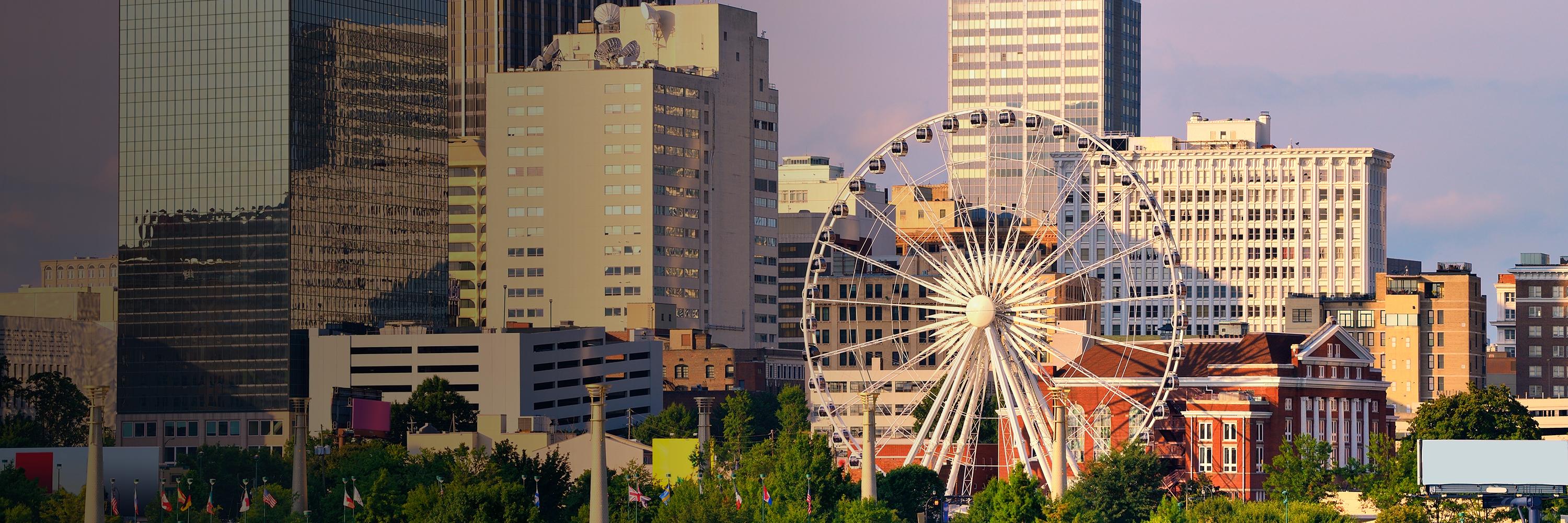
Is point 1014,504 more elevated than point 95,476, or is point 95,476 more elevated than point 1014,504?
point 95,476

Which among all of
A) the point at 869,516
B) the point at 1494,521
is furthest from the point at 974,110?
the point at 1494,521

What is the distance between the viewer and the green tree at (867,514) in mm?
177250

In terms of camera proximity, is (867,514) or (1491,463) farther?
(1491,463)

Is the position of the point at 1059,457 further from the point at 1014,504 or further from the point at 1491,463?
the point at 1491,463

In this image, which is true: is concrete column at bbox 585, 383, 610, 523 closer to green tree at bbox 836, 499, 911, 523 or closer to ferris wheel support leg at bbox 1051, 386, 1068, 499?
green tree at bbox 836, 499, 911, 523

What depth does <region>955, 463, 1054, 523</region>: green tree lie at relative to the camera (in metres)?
180

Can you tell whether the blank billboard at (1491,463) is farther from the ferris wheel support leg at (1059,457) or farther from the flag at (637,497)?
the flag at (637,497)

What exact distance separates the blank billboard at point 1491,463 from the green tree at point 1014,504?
88.3 feet

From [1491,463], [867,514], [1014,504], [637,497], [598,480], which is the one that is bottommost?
[867,514]

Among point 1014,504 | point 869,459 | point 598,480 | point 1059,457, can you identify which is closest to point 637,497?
point 869,459

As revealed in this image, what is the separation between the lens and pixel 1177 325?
652 ft

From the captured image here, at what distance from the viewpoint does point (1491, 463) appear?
18475cm

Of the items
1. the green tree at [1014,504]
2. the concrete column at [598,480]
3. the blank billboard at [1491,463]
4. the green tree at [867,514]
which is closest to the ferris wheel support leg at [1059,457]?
the green tree at [1014,504]

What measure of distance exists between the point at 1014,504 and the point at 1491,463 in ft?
112
